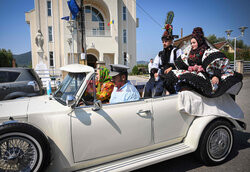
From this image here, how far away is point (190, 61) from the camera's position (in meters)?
3.30

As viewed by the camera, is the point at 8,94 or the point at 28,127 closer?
the point at 28,127

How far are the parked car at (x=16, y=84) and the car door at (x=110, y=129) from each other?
4449 mm

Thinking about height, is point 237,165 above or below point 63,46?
below

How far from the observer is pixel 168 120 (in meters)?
2.74

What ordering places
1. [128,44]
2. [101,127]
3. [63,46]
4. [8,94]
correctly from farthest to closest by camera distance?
[128,44], [63,46], [8,94], [101,127]

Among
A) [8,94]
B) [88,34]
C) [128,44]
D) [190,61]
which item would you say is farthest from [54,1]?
[190,61]

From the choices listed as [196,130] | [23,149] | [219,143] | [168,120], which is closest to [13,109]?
[23,149]

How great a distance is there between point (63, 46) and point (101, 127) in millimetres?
22683

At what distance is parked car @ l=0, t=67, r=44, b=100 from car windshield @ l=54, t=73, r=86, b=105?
11.8 ft

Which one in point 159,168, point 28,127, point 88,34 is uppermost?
point 88,34

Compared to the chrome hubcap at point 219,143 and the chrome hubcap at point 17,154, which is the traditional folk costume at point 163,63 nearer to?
the chrome hubcap at point 219,143

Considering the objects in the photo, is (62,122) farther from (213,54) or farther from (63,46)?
(63,46)

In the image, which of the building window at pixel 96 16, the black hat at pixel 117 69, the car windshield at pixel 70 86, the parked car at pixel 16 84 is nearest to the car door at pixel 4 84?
the parked car at pixel 16 84

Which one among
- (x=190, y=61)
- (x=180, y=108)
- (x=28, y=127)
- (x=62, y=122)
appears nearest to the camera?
(x=28, y=127)
